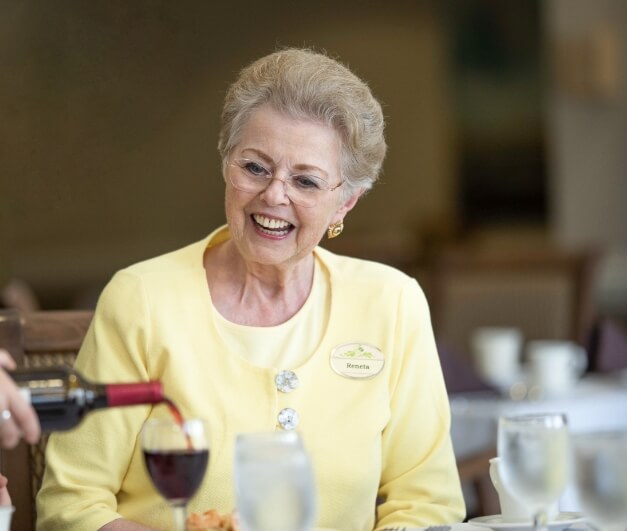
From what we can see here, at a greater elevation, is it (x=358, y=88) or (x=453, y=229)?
(x=453, y=229)

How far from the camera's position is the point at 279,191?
1721mm

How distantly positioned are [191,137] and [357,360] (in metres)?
6.75

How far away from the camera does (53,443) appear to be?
1.64 m

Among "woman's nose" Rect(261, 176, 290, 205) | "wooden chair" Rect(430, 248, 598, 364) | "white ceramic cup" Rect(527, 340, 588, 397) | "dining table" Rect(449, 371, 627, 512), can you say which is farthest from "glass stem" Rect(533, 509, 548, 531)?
"wooden chair" Rect(430, 248, 598, 364)

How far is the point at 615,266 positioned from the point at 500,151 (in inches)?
47.1

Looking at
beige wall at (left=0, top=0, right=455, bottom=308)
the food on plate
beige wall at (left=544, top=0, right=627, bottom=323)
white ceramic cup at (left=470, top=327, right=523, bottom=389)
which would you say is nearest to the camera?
the food on plate

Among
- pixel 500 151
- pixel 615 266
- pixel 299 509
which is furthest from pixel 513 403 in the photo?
pixel 500 151

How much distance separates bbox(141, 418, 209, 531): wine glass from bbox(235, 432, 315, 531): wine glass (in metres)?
0.10

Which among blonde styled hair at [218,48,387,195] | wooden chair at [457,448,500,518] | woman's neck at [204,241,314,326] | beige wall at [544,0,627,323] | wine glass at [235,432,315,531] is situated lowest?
wooden chair at [457,448,500,518]

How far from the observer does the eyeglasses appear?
1739mm

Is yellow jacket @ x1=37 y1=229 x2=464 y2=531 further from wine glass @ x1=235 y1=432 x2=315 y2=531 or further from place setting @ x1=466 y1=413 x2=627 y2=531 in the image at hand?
wine glass @ x1=235 y1=432 x2=315 y2=531

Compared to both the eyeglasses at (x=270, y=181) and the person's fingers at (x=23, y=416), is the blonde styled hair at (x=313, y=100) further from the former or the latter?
the person's fingers at (x=23, y=416)

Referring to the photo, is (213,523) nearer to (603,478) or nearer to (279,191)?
(603,478)

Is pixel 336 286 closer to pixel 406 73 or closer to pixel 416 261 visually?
pixel 416 261
